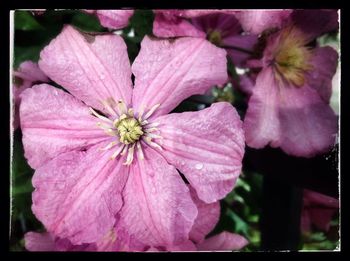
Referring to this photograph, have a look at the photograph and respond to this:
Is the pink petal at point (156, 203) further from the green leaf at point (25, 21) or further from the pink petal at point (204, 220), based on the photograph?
the green leaf at point (25, 21)

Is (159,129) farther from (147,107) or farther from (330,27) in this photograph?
(330,27)

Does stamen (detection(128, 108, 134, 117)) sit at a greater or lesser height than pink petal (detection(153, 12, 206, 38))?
lesser

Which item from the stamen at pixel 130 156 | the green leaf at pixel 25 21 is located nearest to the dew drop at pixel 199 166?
the stamen at pixel 130 156

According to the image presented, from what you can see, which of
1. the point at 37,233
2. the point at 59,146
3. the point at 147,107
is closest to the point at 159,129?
the point at 147,107

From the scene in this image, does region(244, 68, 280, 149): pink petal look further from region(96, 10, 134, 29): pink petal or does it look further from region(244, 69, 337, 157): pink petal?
region(96, 10, 134, 29): pink petal

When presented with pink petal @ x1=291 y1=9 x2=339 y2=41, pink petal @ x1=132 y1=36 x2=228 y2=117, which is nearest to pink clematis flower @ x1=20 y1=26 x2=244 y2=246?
pink petal @ x1=132 y1=36 x2=228 y2=117

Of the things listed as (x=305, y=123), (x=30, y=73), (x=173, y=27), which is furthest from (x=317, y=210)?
(x=30, y=73)
